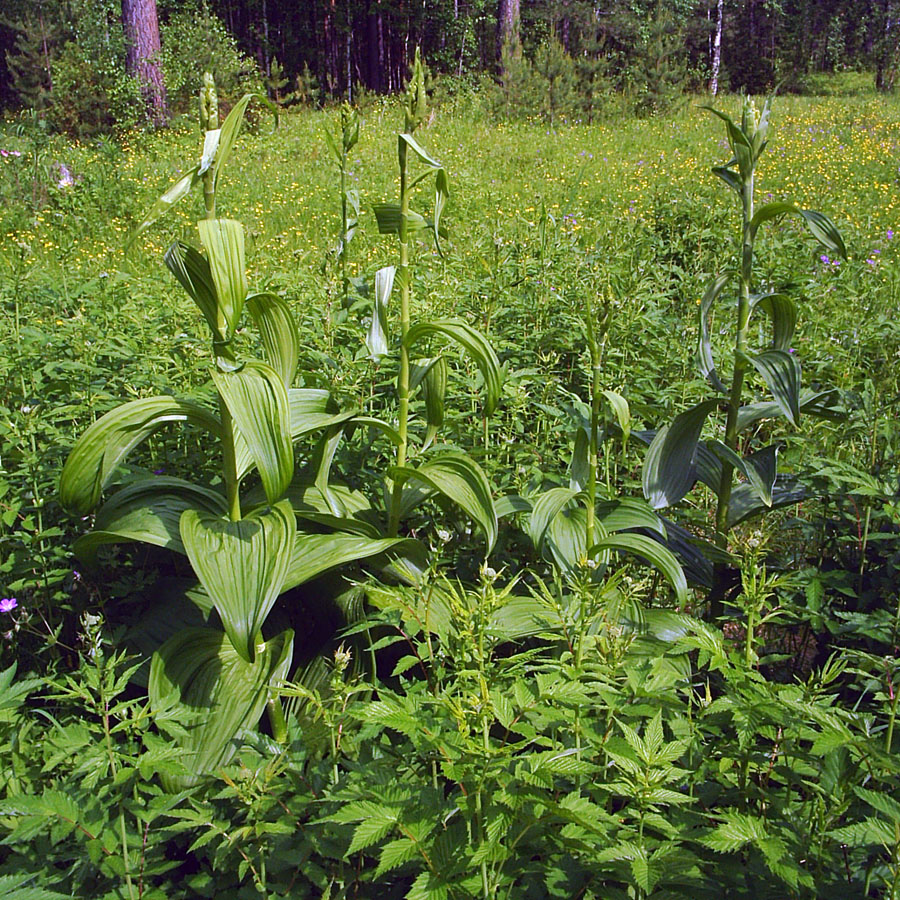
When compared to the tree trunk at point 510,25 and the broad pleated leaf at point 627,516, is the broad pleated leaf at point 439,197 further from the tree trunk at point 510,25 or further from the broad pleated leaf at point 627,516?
the tree trunk at point 510,25

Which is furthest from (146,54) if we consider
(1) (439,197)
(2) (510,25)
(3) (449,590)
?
(3) (449,590)

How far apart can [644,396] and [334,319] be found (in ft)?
4.33

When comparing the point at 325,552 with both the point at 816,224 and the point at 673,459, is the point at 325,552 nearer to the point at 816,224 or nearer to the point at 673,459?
the point at 673,459

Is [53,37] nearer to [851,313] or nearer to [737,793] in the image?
[851,313]

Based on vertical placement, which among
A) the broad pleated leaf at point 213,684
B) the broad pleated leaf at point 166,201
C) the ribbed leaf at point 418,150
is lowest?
the broad pleated leaf at point 213,684

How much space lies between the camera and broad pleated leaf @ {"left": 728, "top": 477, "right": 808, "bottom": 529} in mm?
2307

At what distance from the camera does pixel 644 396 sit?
3.31m

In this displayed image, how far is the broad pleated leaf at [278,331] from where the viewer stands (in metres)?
2.01

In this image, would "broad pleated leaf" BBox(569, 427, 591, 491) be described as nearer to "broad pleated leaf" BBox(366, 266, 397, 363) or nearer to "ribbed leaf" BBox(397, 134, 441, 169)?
"broad pleated leaf" BBox(366, 266, 397, 363)

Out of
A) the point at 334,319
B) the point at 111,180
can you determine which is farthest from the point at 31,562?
the point at 111,180

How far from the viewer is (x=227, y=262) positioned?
66.4 inches

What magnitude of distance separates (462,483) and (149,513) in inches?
31.1

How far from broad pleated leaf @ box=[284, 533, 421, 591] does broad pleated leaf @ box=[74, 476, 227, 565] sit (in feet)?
0.88

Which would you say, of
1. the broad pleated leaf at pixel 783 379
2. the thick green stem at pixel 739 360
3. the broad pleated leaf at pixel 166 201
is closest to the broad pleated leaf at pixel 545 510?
the thick green stem at pixel 739 360
